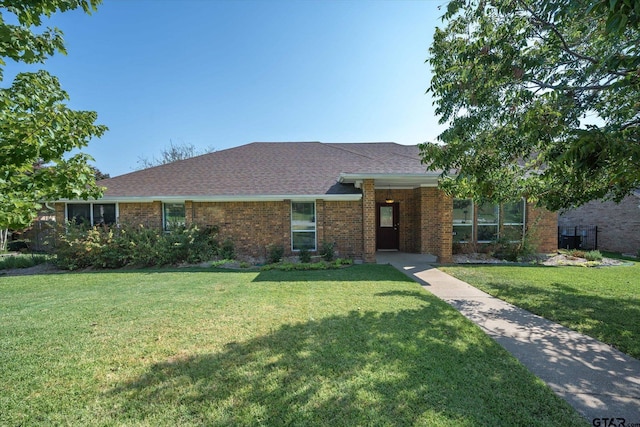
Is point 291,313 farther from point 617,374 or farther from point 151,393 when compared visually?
point 617,374

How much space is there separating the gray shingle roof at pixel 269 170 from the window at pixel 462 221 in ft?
9.17

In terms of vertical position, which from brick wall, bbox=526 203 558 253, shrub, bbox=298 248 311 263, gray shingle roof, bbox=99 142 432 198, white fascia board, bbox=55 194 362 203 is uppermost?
gray shingle roof, bbox=99 142 432 198

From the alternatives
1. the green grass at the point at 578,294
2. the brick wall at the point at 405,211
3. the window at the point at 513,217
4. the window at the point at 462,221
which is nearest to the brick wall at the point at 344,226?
the brick wall at the point at 405,211

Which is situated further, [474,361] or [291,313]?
[291,313]

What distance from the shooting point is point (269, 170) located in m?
13.8

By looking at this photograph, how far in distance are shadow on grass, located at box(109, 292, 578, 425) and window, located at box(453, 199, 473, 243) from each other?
8.85 meters

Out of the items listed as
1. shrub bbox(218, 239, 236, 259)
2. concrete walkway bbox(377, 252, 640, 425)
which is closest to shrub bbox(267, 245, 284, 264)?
shrub bbox(218, 239, 236, 259)

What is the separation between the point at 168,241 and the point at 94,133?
725cm

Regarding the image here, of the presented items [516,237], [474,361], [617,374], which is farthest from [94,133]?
[516,237]

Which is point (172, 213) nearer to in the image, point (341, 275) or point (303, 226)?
point (303, 226)

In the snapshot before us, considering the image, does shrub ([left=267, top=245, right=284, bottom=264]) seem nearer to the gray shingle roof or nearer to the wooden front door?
the gray shingle roof

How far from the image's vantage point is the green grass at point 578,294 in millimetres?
4647

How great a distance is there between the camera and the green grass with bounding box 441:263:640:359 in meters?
4.65

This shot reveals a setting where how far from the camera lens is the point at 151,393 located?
2.96m
